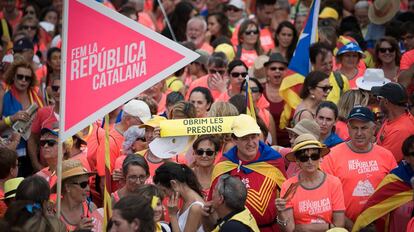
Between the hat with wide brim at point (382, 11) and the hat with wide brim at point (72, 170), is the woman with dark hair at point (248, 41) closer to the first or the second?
the hat with wide brim at point (382, 11)

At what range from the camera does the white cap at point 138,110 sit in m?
11.1

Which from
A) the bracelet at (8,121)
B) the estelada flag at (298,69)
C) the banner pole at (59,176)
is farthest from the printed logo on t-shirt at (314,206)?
the bracelet at (8,121)

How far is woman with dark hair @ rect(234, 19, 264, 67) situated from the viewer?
1512 centimetres

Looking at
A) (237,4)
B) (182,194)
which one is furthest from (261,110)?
(237,4)

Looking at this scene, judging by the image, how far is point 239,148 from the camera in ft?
32.2

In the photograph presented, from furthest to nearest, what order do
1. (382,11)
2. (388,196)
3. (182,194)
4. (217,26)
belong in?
(217,26)
(382,11)
(388,196)
(182,194)

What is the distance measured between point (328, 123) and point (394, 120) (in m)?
0.68

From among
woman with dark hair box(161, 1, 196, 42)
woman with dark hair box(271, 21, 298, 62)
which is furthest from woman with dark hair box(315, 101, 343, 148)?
woman with dark hair box(161, 1, 196, 42)

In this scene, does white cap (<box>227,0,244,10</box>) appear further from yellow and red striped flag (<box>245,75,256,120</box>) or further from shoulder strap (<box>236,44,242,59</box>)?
yellow and red striped flag (<box>245,75,256,120</box>)

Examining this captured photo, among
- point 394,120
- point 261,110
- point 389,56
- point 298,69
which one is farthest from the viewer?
point 389,56

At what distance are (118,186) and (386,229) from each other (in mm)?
2570

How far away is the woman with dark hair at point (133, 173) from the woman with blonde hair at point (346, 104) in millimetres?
2624

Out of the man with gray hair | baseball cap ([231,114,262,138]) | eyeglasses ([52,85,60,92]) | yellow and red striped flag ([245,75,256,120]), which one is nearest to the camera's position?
the man with gray hair

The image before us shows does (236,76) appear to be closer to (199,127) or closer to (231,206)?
(199,127)
